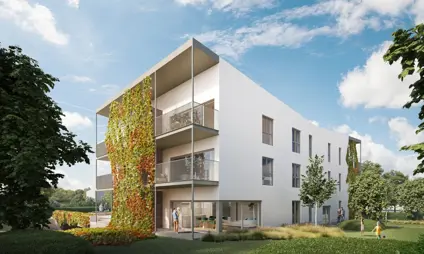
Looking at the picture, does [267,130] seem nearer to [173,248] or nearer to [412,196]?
[173,248]

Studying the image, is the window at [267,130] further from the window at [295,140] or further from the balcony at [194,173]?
the balcony at [194,173]

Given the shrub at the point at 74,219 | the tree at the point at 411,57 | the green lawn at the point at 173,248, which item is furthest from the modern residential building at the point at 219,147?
the tree at the point at 411,57

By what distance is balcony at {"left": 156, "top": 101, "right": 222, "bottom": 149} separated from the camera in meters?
19.6

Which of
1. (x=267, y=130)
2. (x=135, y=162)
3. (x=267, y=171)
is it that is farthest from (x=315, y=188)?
(x=135, y=162)

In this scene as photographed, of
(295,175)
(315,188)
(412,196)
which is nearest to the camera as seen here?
(315,188)

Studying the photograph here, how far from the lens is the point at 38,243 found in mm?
10820

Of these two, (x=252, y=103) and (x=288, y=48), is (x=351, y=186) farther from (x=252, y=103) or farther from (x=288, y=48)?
(x=288, y=48)

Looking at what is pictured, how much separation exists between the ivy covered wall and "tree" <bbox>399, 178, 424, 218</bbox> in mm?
31774

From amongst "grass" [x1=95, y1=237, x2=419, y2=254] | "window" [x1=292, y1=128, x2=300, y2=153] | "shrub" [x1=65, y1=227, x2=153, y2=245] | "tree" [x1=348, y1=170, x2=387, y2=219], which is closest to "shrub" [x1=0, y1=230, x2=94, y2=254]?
"grass" [x1=95, y1=237, x2=419, y2=254]

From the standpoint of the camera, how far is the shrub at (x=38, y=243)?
1045 centimetres

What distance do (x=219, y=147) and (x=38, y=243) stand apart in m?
11.2

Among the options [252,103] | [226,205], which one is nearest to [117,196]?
[226,205]

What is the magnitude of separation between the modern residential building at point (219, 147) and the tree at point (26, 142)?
791 centimetres

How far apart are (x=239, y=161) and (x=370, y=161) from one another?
4999 centimetres
